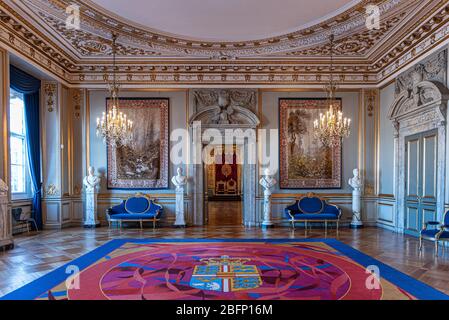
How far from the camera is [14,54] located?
631 cm

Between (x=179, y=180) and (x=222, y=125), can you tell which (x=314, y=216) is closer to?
(x=222, y=125)

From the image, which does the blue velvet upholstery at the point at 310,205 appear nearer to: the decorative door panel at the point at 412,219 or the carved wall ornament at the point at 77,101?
the decorative door panel at the point at 412,219

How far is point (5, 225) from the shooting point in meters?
5.77

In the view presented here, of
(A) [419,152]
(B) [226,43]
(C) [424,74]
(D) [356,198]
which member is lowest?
(D) [356,198]

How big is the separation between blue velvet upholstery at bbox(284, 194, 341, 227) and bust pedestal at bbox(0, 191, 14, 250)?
577 centimetres

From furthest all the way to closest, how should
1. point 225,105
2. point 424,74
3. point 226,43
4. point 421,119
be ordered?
point 225,105, point 226,43, point 421,119, point 424,74

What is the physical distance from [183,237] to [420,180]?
5.09 meters

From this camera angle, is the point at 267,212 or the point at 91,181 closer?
the point at 91,181

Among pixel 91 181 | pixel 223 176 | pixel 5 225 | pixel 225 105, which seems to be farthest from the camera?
pixel 223 176

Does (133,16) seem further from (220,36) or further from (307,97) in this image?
(307,97)

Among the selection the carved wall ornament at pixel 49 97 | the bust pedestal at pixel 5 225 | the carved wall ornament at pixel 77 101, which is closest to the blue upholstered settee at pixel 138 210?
the bust pedestal at pixel 5 225

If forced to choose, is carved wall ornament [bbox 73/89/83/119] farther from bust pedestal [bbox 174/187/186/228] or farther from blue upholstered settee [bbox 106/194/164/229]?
bust pedestal [bbox 174/187/186/228]

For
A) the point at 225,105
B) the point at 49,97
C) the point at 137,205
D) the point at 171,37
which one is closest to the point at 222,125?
the point at 225,105

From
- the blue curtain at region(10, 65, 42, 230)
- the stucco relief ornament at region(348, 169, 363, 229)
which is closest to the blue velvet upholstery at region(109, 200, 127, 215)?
the blue curtain at region(10, 65, 42, 230)
